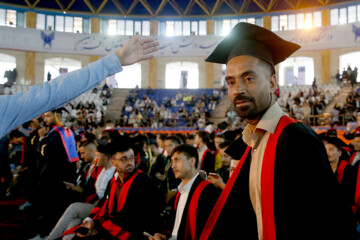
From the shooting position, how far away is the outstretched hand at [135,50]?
150 cm

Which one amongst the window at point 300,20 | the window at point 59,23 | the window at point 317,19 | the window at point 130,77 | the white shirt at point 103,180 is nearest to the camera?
the white shirt at point 103,180

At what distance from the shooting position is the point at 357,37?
21219mm

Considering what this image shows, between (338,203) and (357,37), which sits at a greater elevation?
(357,37)

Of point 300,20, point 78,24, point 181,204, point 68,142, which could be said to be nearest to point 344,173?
point 181,204

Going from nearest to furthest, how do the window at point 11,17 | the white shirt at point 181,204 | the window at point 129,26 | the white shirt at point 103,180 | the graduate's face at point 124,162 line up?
the white shirt at point 181,204 → the graduate's face at point 124,162 → the white shirt at point 103,180 → the window at point 11,17 → the window at point 129,26

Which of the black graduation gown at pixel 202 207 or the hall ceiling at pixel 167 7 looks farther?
the hall ceiling at pixel 167 7

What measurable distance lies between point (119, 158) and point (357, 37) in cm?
2296

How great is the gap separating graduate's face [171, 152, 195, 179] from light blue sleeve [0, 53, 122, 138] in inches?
74.3

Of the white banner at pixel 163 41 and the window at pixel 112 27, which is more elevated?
the window at pixel 112 27

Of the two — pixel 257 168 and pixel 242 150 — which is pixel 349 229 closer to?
pixel 257 168

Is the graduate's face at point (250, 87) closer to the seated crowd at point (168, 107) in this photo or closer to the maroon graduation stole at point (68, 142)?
the maroon graduation stole at point (68, 142)

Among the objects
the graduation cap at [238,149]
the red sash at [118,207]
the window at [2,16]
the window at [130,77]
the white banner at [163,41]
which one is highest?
the window at [2,16]

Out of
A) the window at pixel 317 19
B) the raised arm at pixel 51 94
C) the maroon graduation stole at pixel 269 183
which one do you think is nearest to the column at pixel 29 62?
the window at pixel 317 19

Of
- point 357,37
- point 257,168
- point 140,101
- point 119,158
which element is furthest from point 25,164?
point 357,37
